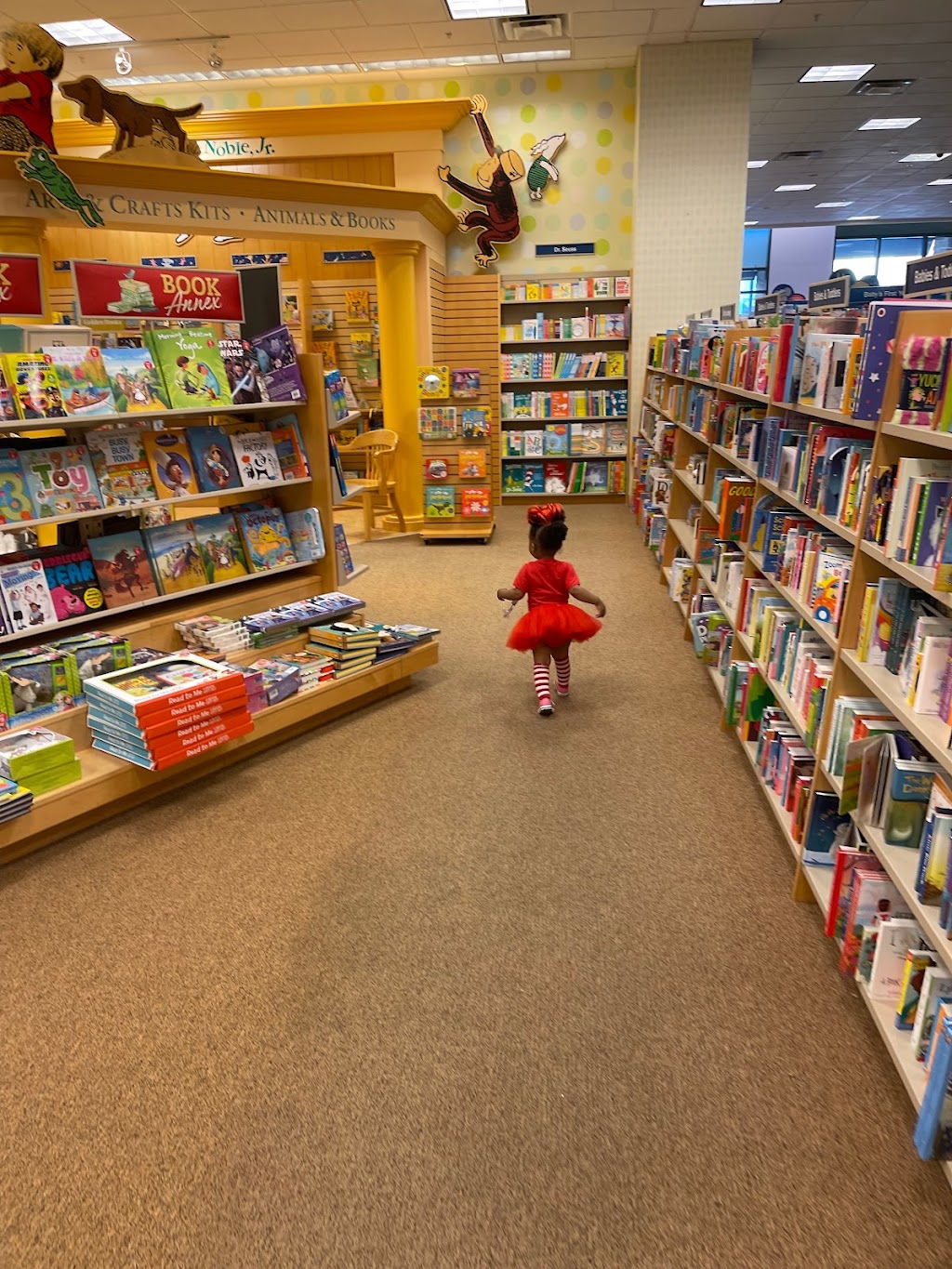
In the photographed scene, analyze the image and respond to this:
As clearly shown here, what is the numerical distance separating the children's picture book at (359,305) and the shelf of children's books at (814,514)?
22.4 ft

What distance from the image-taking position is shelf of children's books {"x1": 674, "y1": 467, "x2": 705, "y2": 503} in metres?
4.97

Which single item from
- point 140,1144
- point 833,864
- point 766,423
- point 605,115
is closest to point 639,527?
point 605,115

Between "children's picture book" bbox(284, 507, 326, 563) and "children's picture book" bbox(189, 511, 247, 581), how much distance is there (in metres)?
0.33

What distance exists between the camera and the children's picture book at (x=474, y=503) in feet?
25.5

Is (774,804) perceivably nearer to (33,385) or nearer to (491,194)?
(33,385)

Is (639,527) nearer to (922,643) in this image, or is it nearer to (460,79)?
(460,79)

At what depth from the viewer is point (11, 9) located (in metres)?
7.02

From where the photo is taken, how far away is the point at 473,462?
7.66 metres

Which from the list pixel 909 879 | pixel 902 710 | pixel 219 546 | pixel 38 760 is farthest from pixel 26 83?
pixel 909 879

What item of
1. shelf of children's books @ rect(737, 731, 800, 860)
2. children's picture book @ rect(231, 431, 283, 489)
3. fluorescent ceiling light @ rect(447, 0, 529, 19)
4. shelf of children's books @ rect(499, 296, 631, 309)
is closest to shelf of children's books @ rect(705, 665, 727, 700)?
shelf of children's books @ rect(737, 731, 800, 860)

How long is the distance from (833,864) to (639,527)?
612 centimetres

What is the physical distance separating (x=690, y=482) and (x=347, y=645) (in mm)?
2512

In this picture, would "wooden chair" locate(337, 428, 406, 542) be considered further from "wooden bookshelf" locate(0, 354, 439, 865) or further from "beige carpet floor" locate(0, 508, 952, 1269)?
"beige carpet floor" locate(0, 508, 952, 1269)

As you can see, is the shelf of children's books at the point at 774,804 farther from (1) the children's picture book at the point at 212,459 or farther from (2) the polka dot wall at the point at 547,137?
(2) the polka dot wall at the point at 547,137
